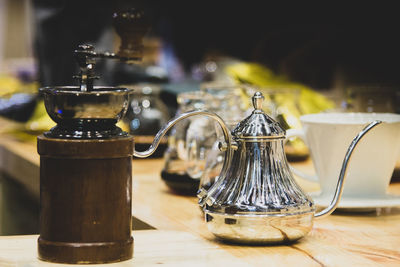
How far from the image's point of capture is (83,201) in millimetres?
862

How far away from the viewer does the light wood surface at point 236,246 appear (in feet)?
2.87

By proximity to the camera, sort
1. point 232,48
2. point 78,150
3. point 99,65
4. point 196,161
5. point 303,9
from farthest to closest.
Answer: point 232,48
point 303,9
point 99,65
point 196,161
point 78,150

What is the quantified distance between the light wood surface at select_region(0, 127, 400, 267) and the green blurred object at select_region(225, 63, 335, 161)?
20.6 inches

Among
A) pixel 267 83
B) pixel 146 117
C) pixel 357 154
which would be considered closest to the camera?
pixel 357 154

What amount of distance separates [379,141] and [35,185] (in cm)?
94

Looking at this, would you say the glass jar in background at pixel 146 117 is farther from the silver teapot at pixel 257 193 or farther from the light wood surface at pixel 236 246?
the silver teapot at pixel 257 193

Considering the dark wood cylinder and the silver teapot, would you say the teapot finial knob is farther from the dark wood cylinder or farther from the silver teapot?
the dark wood cylinder

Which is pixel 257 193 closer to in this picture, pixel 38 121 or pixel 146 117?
pixel 146 117

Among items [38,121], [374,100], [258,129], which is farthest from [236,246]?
[38,121]

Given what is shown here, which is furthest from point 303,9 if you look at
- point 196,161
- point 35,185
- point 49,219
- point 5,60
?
point 5,60

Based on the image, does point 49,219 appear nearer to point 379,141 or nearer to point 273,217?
point 273,217

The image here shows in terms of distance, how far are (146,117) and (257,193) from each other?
3.42 ft

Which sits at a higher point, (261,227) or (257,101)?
(257,101)

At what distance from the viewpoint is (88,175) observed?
33.9 inches
